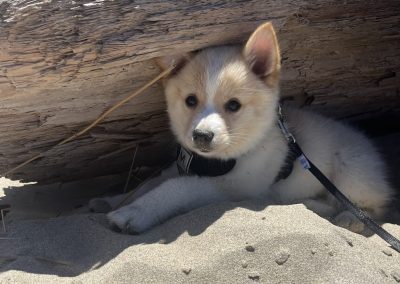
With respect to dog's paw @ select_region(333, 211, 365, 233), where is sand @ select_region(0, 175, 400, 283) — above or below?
above

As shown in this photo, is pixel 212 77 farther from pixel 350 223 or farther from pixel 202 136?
pixel 350 223

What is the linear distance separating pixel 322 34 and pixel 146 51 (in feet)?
4.29

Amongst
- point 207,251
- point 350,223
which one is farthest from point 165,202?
point 350,223

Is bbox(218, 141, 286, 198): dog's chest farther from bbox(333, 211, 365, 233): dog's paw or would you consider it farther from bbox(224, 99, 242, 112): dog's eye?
bbox(333, 211, 365, 233): dog's paw

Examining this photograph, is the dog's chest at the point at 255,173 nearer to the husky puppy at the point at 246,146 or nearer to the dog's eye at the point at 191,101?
the husky puppy at the point at 246,146

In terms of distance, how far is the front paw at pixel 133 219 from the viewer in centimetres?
339

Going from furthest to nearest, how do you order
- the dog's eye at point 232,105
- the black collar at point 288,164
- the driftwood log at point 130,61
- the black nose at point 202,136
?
the black collar at point 288,164 → the dog's eye at point 232,105 → the black nose at point 202,136 → the driftwood log at point 130,61

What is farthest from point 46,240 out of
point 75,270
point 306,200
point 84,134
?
point 306,200

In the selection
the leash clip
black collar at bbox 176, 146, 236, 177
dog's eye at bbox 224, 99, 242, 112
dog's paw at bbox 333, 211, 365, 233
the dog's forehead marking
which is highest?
the dog's forehead marking

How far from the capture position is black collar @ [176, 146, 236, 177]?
3.73 m

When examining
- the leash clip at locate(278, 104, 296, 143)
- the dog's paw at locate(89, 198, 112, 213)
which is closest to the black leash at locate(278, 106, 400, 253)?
the leash clip at locate(278, 104, 296, 143)

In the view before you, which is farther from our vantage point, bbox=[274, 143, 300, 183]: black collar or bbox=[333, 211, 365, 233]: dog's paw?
bbox=[274, 143, 300, 183]: black collar

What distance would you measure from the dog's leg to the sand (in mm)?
145

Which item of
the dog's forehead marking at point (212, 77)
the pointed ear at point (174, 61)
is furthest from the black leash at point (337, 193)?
the pointed ear at point (174, 61)
